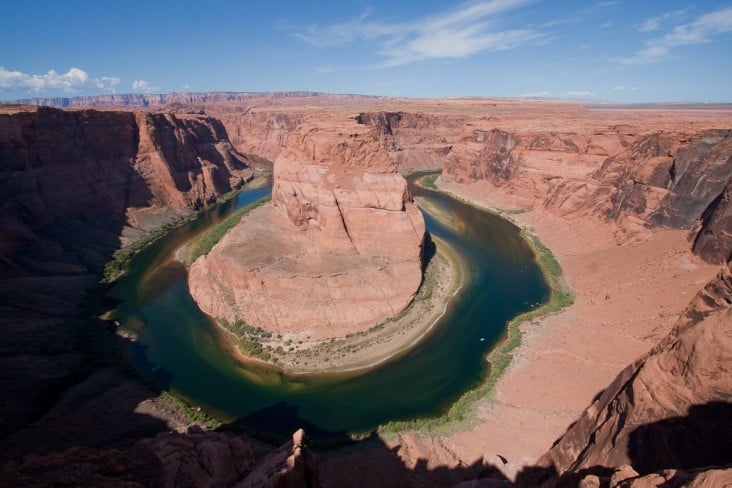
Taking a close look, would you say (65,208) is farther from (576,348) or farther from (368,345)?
(576,348)

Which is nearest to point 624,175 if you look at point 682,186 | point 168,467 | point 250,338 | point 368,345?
point 682,186

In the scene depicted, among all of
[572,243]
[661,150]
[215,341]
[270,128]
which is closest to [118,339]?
[215,341]

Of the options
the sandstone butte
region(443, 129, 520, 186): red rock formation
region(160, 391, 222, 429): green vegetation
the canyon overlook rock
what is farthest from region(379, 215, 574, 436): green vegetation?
region(443, 129, 520, 186): red rock formation

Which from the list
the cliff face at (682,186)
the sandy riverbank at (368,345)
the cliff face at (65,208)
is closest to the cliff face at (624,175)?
the cliff face at (682,186)

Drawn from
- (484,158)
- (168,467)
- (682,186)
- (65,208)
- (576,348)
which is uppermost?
(484,158)

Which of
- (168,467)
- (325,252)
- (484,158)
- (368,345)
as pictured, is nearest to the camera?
(168,467)

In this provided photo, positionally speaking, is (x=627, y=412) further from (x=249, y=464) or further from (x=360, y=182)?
(x=360, y=182)

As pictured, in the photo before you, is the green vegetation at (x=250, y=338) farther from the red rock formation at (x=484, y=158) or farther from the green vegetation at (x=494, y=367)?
the red rock formation at (x=484, y=158)
